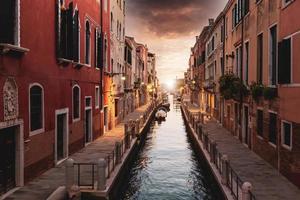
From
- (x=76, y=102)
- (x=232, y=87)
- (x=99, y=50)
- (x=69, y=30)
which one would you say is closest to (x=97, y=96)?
(x=99, y=50)

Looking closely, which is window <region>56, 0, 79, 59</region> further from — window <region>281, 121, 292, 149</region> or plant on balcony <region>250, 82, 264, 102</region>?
window <region>281, 121, 292, 149</region>

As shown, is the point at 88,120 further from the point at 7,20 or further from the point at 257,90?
the point at 7,20

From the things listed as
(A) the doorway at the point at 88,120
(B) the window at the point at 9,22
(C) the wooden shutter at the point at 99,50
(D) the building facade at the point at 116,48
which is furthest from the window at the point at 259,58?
(D) the building facade at the point at 116,48

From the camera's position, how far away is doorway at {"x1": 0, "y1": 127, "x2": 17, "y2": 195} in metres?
11.1

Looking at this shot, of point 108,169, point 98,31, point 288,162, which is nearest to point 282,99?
point 288,162

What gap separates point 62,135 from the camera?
17.0 m

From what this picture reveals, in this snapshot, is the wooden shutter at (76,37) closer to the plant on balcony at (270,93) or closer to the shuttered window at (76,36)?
the shuttered window at (76,36)

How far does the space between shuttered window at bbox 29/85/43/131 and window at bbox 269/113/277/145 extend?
885cm

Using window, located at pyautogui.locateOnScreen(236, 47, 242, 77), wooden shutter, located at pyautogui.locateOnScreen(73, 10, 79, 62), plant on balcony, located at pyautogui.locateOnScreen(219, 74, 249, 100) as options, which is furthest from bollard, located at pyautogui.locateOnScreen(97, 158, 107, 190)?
window, located at pyautogui.locateOnScreen(236, 47, 242, 77)

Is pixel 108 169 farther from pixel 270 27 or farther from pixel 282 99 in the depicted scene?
pixel 270 27

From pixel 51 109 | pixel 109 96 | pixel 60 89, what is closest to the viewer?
pixel 51 109

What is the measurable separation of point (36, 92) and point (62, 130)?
387 cm

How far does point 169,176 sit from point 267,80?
20.1ft

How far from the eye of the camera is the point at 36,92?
13508 millimetres
